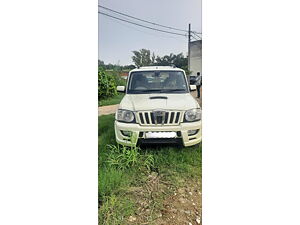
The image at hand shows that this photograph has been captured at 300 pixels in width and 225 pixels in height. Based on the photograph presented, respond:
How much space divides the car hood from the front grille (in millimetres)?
37

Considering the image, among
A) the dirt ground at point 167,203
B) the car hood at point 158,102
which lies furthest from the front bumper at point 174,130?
the dirt ground at point 167,203

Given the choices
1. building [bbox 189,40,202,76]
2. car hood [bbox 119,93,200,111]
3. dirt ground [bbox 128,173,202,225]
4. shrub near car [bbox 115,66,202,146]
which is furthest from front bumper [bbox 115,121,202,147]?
building [bbox 189,40,202,76]

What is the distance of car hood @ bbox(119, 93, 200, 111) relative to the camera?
173cm

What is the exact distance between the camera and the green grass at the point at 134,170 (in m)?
1.66

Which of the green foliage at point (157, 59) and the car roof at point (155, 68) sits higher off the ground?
the green foliage at point (157, 59)

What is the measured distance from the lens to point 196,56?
1.73 metres

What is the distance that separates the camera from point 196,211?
166cm

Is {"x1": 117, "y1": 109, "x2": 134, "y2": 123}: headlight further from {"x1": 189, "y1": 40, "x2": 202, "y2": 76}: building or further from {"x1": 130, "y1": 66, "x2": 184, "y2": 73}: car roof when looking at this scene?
{"x1": 189, "y1": 40, "x2": 202, "y2": 76}: building

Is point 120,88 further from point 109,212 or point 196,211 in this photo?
point 196,211

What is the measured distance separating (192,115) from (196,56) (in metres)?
0.44

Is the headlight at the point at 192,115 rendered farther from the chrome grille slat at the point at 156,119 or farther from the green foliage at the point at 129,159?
the green foliage at the point at 129,159
